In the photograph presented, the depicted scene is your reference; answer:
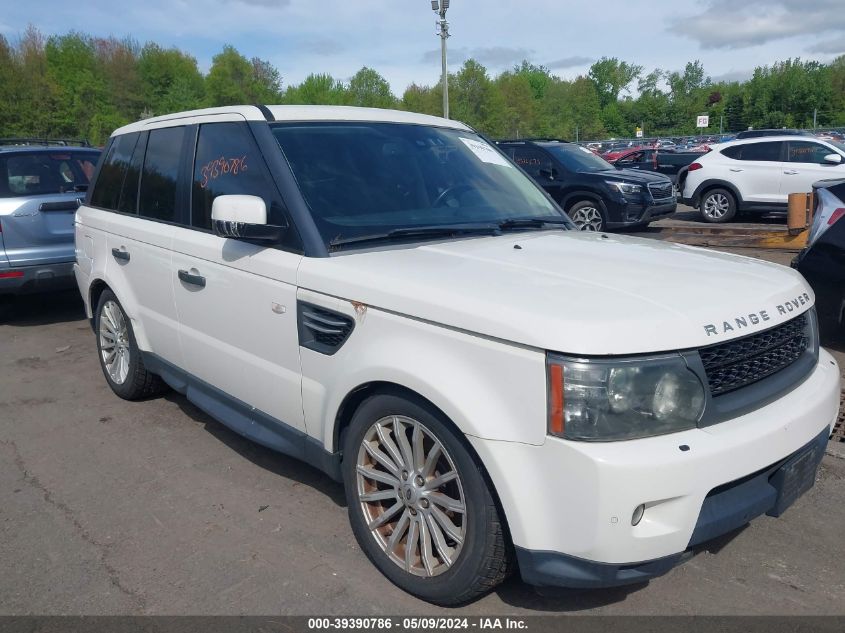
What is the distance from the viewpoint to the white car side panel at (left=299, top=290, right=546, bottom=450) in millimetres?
2322

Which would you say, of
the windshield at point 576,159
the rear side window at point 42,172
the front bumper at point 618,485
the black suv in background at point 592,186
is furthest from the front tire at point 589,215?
the front bumper at point 618,485

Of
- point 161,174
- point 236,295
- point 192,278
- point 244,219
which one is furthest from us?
point 161,174

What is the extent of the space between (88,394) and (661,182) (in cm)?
1087

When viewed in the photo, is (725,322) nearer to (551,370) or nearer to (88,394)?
(551,370)

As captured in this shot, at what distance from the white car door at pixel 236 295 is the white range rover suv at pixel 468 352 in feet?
0.05

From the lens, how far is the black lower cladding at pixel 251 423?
3.22m

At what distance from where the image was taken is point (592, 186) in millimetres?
12422

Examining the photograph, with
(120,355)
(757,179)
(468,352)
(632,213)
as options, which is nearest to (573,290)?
(468,352)

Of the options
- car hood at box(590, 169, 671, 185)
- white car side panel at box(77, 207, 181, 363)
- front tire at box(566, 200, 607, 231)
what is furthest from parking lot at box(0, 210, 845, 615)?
car hood at box(590, 169, 671, 185)

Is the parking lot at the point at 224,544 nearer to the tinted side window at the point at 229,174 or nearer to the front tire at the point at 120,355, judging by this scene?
the front tire at the point at 120,355

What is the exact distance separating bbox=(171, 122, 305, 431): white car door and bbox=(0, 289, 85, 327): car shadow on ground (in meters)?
4.70

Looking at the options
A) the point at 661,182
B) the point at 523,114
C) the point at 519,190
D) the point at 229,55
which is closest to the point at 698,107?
the point at 523,114

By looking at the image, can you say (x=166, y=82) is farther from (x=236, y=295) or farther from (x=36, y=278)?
(x=236, y=295)

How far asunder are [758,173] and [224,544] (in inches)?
547
